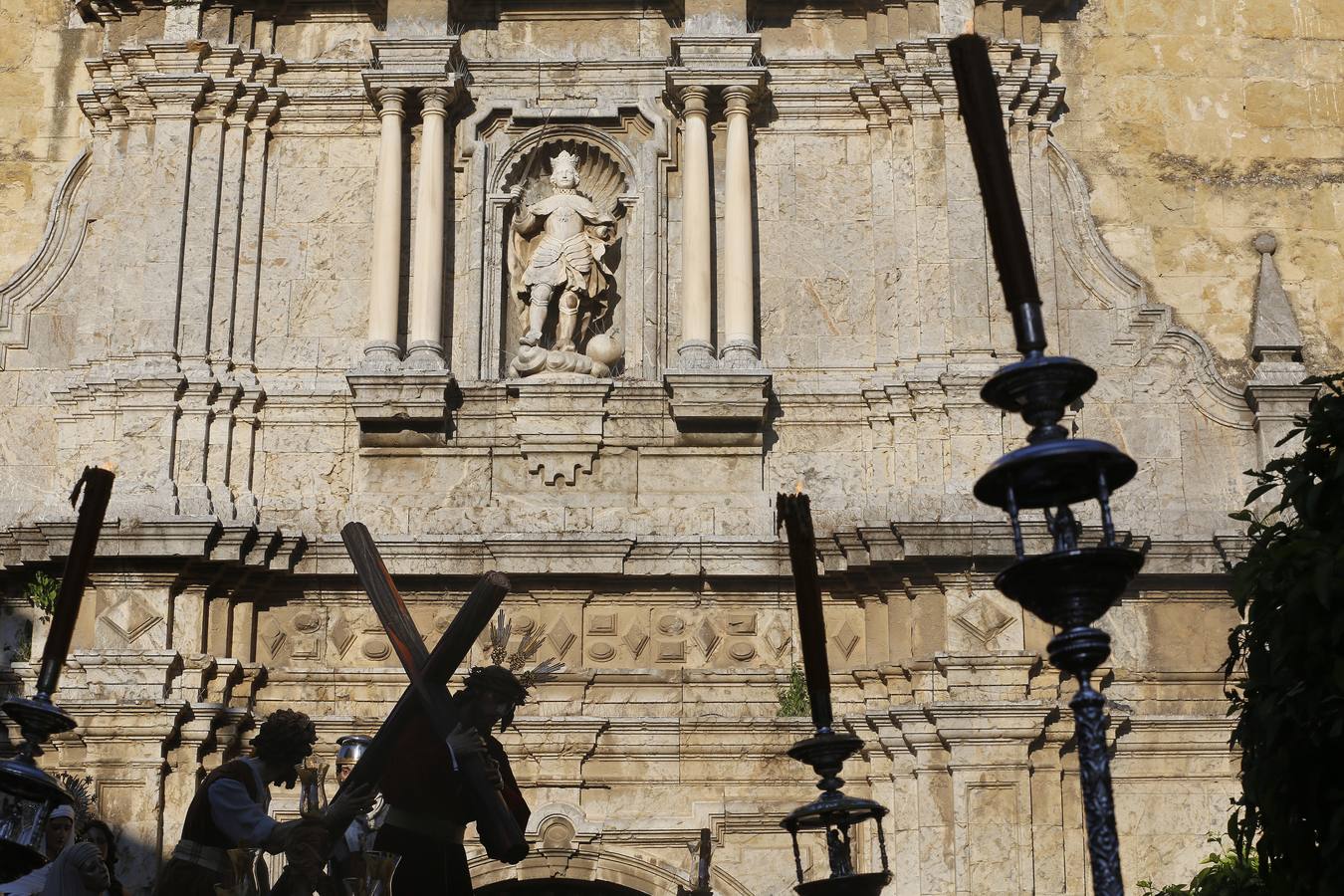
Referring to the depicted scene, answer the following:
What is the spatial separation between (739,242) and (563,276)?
4.36 ft

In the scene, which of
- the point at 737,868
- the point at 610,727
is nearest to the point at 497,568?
the point at 610,727

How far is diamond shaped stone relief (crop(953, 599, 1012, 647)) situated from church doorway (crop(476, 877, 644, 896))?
289cm

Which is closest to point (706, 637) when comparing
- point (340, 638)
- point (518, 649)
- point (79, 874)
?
point (518, 649)

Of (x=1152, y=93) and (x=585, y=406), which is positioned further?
(x=1152, y=93)

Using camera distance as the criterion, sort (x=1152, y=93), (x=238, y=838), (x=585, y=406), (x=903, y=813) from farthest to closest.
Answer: (x=1152, y=93)
(x=585, y=406)
(x=903, y=813)
(x=238, y=838)

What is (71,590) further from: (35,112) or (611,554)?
(35,112)

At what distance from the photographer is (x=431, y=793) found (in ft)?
32.6

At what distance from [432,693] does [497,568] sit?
637 cm

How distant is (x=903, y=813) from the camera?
51.6 feet

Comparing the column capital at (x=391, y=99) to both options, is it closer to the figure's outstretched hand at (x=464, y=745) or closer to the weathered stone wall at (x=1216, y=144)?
the weathered stone wall at (x=1216, y=144)

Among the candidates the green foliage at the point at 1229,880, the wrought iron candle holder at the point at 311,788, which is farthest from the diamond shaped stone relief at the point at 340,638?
the green foliage at the point at 1229,880

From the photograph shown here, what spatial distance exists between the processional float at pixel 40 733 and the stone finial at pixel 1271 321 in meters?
9.83

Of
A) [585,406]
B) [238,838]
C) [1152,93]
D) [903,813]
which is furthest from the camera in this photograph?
[1152,93]

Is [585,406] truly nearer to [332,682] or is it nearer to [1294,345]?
[332,682]
